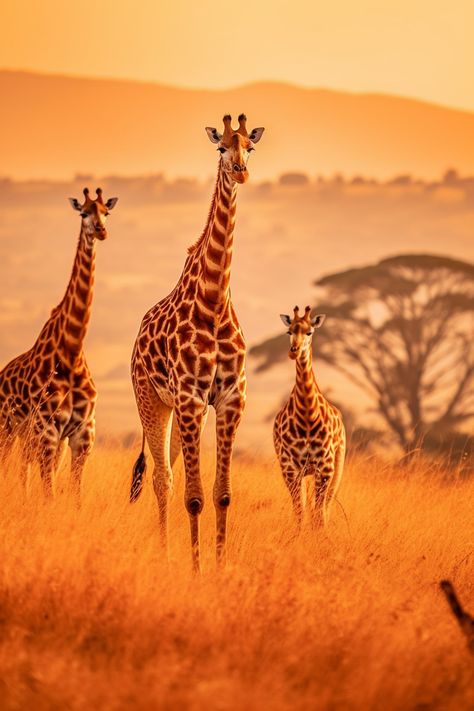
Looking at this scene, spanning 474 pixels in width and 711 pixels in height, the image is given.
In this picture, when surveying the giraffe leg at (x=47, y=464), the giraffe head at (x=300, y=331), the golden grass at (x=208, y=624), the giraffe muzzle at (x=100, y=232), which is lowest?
the golden grass at (x=208, y=624)

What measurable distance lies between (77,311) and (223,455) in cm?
241

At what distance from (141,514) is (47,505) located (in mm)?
1536

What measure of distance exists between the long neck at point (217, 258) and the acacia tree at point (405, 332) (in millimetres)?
21004

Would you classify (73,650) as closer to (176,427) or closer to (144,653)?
(144,653)

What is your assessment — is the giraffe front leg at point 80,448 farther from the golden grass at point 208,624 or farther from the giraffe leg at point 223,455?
the giraffe leg at point 223,455

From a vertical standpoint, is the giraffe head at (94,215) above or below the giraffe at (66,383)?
above

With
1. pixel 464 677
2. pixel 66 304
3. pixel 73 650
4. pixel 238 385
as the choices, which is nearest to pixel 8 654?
pixel 73 650

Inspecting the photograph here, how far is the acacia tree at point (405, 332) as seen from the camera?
103 ft


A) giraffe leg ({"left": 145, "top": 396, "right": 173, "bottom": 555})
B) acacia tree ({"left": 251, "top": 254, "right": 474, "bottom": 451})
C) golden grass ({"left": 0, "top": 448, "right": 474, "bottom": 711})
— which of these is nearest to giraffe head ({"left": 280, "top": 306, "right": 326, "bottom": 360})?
giraffe leg ({"left": 145, "top": 396, "right": 173, "bottom": 555})

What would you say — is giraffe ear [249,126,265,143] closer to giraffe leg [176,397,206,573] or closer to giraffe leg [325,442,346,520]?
giraffe leg [176,397,206,573]

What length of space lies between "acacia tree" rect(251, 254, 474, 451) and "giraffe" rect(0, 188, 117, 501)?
19.8 m

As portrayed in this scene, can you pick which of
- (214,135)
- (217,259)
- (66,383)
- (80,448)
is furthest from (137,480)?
(214,135)

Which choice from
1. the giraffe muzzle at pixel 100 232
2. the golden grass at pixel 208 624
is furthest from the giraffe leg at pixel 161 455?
the giraffe muzzle at pixel 100 232

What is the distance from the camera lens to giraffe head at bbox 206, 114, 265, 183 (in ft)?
33.2
